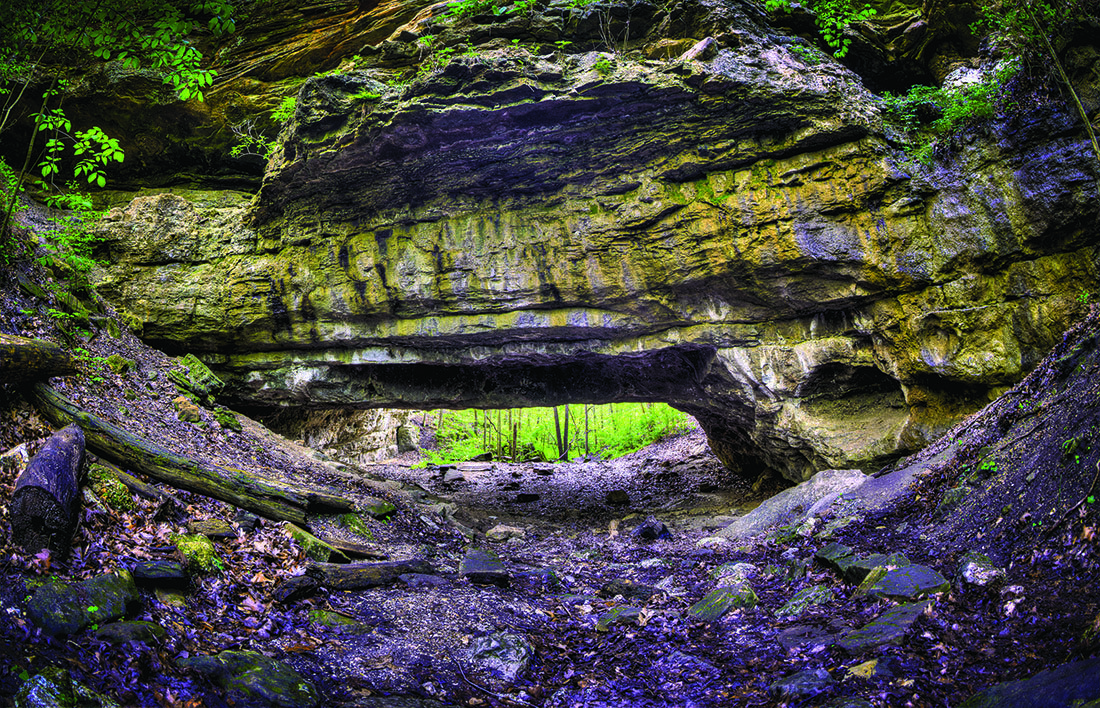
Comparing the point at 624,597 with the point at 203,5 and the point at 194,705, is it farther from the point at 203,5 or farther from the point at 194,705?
the point at 203,5

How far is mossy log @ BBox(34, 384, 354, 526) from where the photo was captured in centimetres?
523

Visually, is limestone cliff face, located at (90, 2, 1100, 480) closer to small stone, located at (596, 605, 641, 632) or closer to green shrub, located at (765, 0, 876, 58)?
green shrub, located at (765, 0, 876, 58)

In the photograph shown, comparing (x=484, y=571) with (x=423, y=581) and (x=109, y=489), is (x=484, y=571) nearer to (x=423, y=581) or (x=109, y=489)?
(x=423, y=581)

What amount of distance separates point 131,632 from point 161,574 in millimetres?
777

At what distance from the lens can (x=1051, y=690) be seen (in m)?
2.53

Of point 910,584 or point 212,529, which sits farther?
point 212,529

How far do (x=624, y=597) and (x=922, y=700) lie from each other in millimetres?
3385

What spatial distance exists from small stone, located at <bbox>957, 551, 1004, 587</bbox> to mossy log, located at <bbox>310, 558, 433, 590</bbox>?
5039mm

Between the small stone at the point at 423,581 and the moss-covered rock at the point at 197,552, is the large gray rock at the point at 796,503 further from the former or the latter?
the moss-covered rock at the point at 197,552

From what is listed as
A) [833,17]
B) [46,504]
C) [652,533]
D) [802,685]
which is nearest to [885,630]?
[802,685]

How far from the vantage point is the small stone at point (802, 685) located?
3.39m

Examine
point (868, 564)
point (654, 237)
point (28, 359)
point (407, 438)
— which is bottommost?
point (407, 438)

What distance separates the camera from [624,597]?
6.13m

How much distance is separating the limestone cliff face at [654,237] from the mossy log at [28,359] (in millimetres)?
6249
